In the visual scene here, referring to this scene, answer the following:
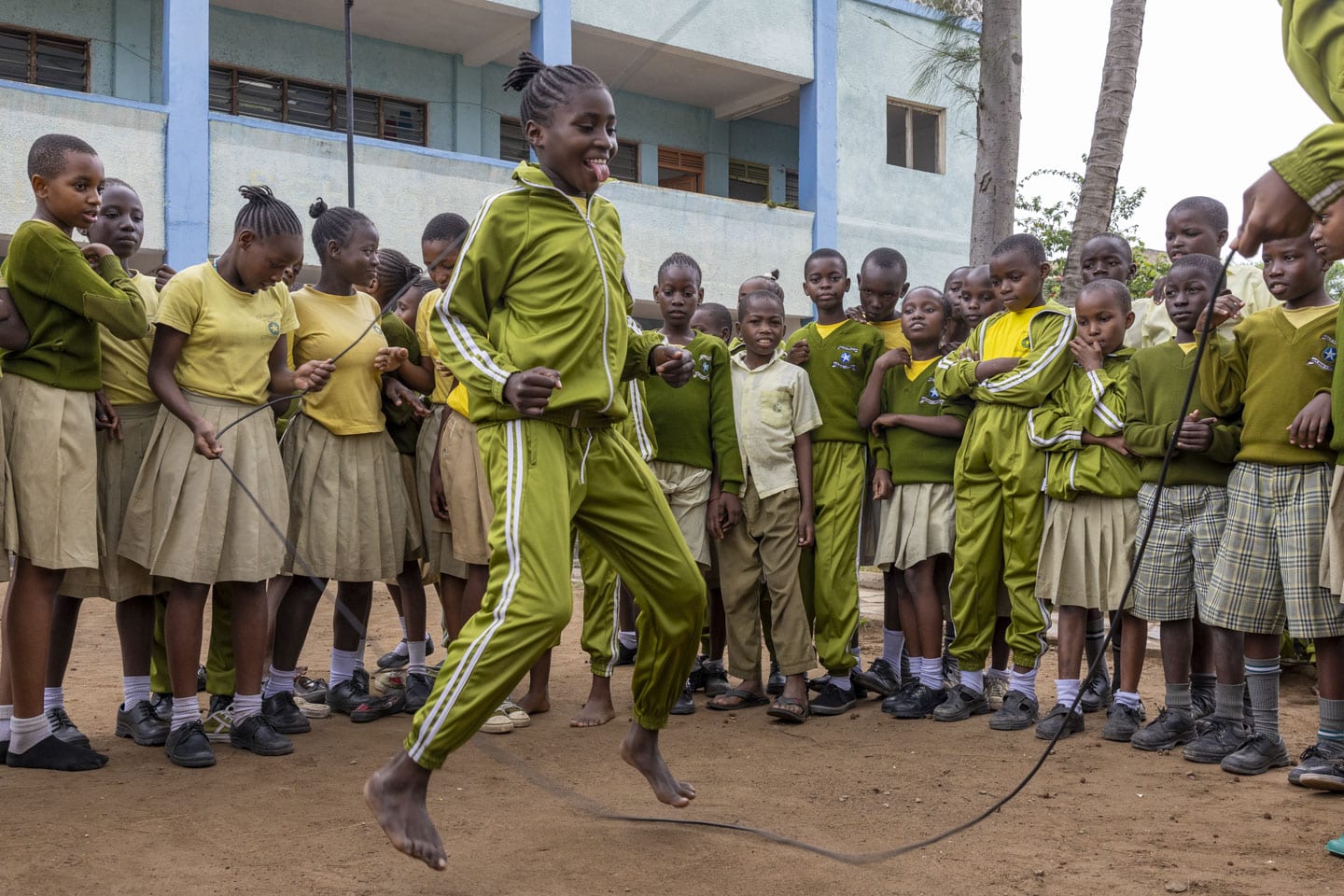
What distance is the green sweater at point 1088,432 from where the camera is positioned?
4828 millimetres

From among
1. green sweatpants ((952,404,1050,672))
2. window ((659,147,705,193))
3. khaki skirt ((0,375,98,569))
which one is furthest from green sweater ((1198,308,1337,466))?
window ((659,147,705,193))

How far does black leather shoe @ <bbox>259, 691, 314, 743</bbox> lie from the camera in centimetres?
475

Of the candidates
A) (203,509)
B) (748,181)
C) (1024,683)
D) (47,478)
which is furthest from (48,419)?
(748,181)

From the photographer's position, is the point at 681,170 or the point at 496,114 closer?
the point at 496,114

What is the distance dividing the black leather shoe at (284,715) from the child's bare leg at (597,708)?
1086 mm

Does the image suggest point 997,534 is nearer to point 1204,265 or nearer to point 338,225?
point 1204,265

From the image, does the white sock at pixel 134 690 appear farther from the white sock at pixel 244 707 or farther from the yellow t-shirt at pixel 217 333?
the yellow t-shirt at pixel 217 333

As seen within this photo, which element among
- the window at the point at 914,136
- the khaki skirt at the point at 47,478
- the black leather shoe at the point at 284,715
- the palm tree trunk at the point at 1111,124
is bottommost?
the black leather shoe at the point at 284,715

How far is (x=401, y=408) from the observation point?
17.0ft

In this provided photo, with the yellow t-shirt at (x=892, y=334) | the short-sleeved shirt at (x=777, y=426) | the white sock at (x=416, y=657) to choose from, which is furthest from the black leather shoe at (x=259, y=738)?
the yellow t-shirt at (x=892, y=334)

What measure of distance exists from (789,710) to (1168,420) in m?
1.90

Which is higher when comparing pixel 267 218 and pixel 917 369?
pixel 267 218

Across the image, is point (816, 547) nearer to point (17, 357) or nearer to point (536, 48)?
point (17, 357)

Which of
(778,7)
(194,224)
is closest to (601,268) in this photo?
(194,224)
